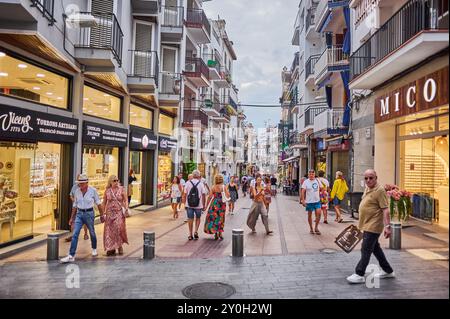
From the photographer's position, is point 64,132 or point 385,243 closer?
point 385,243

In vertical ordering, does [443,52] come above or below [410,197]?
above

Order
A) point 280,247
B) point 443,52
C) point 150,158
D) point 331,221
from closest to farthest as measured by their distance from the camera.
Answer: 1. point 443,52
2. point 280,247
3. point 331,221
4. point 150,158

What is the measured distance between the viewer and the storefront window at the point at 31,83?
822 cm

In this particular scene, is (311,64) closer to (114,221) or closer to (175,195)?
(175,195)

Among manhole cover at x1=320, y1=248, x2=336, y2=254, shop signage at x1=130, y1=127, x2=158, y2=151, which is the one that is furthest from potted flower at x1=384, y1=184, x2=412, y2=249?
shop signage at x1=130, y1=127, x2=158, y2=151

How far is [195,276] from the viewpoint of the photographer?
5895 millimetres

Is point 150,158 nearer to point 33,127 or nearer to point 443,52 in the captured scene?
point 33,127

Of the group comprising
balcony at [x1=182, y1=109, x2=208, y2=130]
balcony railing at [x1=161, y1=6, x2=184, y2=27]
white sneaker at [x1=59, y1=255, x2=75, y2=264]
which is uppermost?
balcony railing at [x1=161, y1=6, x2=184, y2=27]

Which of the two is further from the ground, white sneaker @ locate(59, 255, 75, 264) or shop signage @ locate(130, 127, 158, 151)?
shop signage @ locate(130, 127, 158, 151)

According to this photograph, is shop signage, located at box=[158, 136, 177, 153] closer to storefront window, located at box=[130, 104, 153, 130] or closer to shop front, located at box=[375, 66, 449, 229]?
storefront window, located at box=[130, 104, 153, 130]

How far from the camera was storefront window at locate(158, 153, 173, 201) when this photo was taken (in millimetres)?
19328

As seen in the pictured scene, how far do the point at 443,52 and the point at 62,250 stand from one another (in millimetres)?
8405

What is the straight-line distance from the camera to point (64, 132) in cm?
1022
